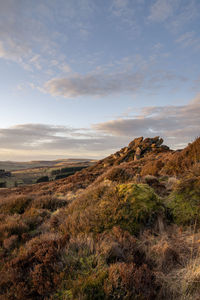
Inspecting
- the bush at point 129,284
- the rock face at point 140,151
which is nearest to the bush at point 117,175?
the bush at point 129,284

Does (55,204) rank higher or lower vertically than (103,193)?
lower

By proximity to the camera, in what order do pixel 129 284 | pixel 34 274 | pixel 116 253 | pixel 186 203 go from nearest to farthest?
pixel 129 284 < pixel 34 274 < pixel 116 253 < pixel 186 203

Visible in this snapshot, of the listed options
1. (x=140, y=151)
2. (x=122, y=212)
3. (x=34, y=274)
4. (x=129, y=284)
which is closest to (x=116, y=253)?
(x=129, y=284)

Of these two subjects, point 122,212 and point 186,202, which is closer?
point 122,212

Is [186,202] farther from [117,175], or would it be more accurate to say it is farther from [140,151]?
[140,151]

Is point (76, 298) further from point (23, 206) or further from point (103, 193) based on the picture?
point (23, 206)

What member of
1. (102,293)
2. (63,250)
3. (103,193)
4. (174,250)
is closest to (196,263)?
(174,250)

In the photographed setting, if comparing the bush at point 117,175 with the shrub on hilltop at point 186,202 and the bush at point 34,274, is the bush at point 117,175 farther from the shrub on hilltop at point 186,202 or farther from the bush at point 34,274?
the bush at point 34,274

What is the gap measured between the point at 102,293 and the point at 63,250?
3.66 feet

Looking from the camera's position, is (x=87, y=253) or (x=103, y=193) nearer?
(x=87, y=253)

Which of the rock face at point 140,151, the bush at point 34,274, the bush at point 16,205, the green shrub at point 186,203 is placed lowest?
the bush at point 16,205

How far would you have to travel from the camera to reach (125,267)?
2422 mm

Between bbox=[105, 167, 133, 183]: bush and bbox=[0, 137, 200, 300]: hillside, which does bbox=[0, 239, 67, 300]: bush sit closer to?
bbox=[0, 137, 200, 300]: hillside

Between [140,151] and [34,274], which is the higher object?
[140,151]
